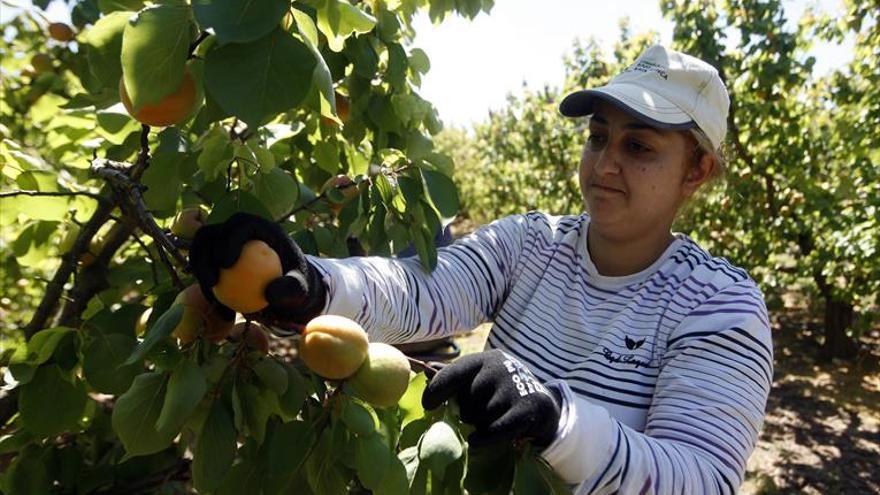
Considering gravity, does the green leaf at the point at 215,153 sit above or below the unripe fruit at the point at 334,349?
above

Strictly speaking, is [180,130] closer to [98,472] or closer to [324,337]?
[324,337]

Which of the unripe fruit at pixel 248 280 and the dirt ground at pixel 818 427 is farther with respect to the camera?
the dirt ground at pixel 818 427

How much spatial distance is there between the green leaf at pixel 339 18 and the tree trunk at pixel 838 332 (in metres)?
7.06

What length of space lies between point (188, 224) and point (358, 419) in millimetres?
739

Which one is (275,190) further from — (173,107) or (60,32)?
(60,32)

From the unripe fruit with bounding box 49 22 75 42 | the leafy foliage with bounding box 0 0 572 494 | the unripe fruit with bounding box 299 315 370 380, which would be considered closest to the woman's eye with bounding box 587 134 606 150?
the leafy foliage with bounding box 0 0 572 494

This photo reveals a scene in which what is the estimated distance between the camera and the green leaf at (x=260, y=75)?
2.81ft

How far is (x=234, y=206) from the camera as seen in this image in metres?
1.35

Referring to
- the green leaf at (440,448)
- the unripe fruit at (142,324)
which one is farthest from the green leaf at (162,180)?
the green leaf at (440,448)

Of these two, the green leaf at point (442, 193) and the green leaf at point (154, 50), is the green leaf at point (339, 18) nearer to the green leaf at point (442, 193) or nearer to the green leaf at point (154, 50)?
the green leaf at point (154, 50)

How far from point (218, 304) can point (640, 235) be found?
3.59 feet

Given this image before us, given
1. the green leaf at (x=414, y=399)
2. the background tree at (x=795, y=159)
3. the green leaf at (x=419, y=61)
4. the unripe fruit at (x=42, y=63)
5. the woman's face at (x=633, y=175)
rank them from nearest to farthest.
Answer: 1. the green leaf at (x=414, y=399)
2. the woman's face at (x=633, y=175)
3. the green leaf at (x=419, y=61)
4. the unripe fruit at (x=42, y=63)
5. the background tree at (x=795, y=159)

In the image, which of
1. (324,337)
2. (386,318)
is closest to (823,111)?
(386,318)

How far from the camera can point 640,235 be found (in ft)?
5.73
